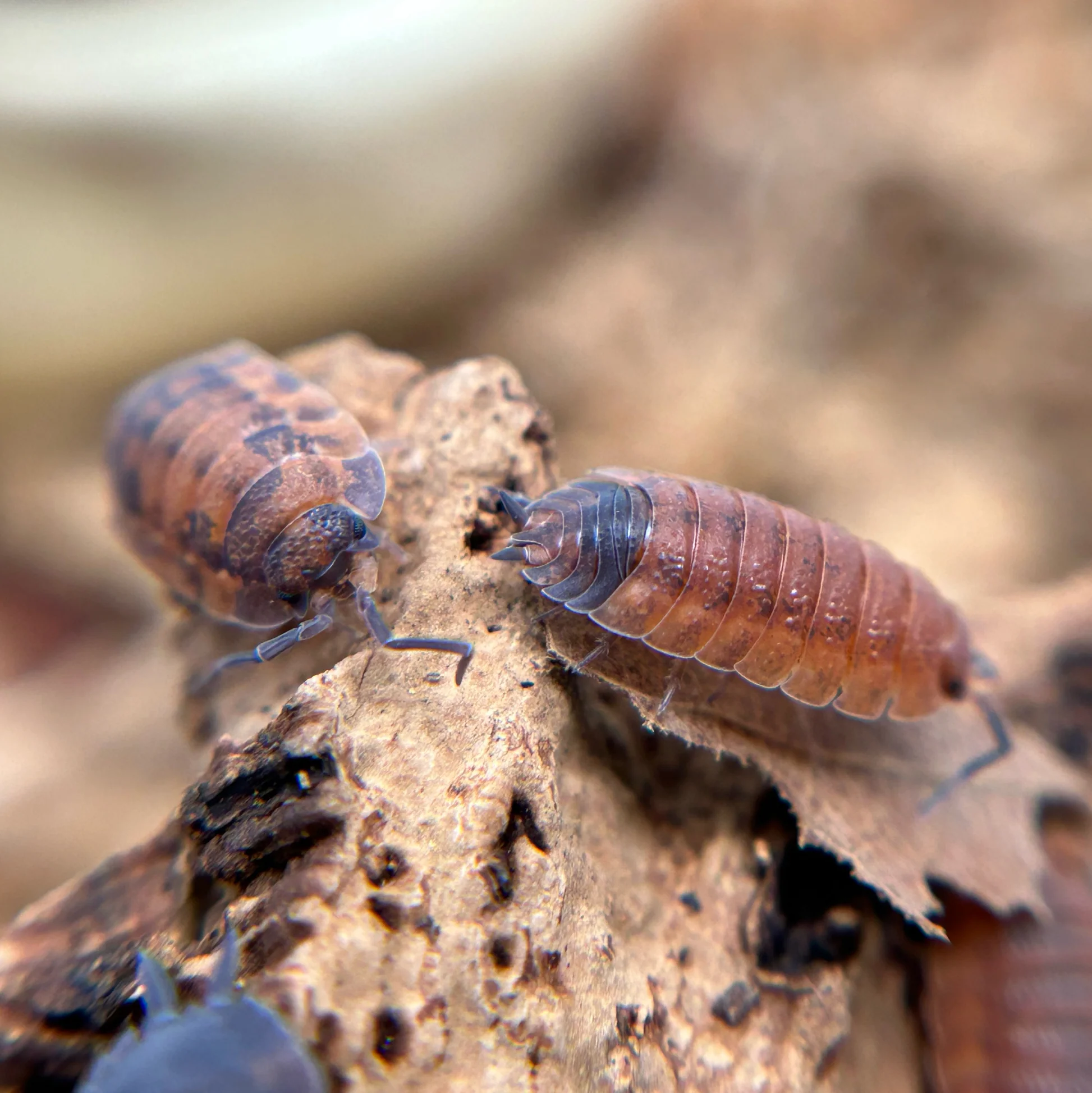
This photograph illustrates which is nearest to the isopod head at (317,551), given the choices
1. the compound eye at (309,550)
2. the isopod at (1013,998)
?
the compound eye at (309,550)

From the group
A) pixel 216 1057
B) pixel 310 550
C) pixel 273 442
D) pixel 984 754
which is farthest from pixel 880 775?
pixel 273 442

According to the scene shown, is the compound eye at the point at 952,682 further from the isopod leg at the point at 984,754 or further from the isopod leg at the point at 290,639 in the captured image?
the isopod leg at the point at 290,639

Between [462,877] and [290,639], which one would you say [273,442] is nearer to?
[290,639]

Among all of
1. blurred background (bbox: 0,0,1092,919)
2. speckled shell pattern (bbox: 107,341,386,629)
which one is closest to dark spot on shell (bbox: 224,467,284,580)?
speckled shell pattern (bbox: 107,341,386,629)

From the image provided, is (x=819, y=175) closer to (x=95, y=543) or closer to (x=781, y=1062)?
(x=781, y=1062)

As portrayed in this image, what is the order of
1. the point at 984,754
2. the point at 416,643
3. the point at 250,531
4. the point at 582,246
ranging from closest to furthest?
1. the point at 416,643
2. the point at 250,531
3. the point at 984,754
4. the point at 582,246

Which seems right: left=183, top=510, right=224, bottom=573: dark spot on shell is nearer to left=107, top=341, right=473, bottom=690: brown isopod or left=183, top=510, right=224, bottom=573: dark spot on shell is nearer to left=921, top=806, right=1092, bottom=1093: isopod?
left=107, top=341, right=473, bottom=690: brown isopod

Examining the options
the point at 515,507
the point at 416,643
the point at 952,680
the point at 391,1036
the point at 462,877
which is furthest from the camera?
the point at 952,680
